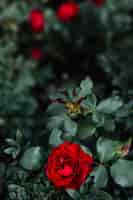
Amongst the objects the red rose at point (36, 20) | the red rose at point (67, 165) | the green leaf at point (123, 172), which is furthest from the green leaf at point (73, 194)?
the red rose at point (36, 20)

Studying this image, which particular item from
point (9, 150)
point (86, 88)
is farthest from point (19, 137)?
point (86, 88)

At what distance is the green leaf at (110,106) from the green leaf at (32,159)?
260 mm

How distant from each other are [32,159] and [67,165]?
17 cm

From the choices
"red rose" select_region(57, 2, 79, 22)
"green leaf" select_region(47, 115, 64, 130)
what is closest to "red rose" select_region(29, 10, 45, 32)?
"red rose" select_region(57, 2, 79, 22)

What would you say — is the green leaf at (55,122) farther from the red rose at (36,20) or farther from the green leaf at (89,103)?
the red rose at (36,20)

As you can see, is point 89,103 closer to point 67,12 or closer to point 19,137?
point 19,137

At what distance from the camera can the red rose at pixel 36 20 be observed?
3.03 meters

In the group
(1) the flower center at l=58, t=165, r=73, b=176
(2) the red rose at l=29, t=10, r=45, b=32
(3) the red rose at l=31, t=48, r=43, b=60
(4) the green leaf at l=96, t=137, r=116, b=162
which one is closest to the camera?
(1) the flower center at l=58, t=165, r=73, b=176

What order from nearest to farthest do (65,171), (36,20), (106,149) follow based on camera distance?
1. (65,171)
2. (106,149)
3. (36,20)

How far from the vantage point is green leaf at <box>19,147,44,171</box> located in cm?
157

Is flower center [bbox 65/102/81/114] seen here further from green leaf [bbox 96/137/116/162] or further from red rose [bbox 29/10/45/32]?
red rose [bbox 29/10/45/32]

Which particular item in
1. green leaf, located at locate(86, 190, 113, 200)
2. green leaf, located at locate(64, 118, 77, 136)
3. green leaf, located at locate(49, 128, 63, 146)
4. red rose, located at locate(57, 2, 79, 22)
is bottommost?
green leaf, located at locate(86, 190, 113, 200)

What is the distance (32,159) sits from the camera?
5.14 ft

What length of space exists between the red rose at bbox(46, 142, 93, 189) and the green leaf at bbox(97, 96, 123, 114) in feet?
0.64
